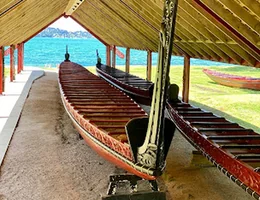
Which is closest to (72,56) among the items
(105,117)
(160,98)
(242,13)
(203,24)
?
(203,24)

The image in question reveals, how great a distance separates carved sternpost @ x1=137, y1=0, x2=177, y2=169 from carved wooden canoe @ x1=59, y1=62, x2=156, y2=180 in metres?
0.14

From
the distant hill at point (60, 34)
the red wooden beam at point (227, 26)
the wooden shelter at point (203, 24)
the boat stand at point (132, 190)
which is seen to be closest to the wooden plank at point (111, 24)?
the wooden shelter at point (203, 24)

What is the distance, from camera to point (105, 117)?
5484 millimetres

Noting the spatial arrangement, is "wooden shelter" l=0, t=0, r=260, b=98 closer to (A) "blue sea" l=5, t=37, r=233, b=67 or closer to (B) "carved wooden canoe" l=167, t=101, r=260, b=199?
(B) "carved wooden canoe" l=167, t=101, r=260, b=199

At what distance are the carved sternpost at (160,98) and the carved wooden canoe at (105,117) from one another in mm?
141

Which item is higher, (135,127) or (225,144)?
(135,127)

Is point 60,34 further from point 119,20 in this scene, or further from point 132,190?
point 132,190

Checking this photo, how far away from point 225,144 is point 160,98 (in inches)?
58.3

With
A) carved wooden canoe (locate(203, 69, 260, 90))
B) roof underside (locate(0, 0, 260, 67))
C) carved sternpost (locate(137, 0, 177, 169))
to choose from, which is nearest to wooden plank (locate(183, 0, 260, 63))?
roof underside (locate(0, 0, 260, 67))

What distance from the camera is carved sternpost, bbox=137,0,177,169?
324 centimetres

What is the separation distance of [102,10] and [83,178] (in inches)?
270

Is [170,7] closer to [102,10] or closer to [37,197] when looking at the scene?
[37,197]

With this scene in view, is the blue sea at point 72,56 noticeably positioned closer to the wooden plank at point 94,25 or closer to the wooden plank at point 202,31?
the wooden plank at point 94,25

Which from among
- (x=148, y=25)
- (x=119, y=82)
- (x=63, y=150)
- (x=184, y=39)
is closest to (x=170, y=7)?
(x=63, y=150)
